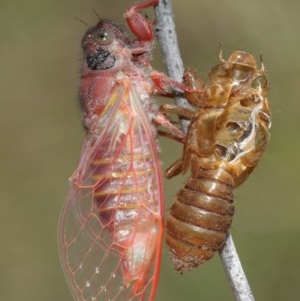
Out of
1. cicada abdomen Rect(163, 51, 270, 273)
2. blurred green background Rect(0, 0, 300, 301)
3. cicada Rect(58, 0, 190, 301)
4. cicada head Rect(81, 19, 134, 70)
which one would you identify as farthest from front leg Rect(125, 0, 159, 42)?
blurred green background Rect(0, 0, 300, 301)

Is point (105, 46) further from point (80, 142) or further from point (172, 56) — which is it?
point (80, 142)

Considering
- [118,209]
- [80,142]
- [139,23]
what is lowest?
[80,142]

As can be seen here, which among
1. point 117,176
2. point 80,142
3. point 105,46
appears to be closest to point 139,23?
point 105,46

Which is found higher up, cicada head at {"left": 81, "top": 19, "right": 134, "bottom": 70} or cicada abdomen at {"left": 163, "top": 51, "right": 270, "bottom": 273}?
cicada head at {"left": 81, "top": 19, "right": 134, "bottom": 70}

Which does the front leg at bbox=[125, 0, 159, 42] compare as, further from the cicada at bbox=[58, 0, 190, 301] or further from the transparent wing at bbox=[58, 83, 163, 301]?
the transparent wing at bbox=[58, 83, 163, 301]

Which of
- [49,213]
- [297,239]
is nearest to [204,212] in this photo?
[297,239]

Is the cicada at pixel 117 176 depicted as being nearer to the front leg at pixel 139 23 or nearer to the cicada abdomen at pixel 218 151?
the front leg at pixel 139 23
